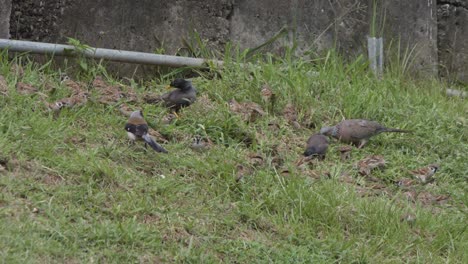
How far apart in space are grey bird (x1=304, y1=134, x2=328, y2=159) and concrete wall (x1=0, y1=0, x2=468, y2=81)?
5.88 ft

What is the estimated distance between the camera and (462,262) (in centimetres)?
548

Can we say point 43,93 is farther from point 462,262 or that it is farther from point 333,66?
point 462,262

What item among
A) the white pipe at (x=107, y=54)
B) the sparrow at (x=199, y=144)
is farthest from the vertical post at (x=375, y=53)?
the sparrow at (x=199, y=144)

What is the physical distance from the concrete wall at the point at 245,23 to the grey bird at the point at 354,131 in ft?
5.03

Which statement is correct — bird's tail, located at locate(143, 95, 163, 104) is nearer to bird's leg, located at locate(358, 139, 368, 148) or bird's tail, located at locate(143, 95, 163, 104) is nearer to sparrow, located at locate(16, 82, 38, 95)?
sparrow, located at locate(16, 82, 38, 95)

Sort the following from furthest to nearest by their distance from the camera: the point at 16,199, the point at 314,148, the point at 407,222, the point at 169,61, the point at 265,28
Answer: the point at 265,28, the point at 169,61, the point at 314,148, the point at 407,222, the point at 16,199

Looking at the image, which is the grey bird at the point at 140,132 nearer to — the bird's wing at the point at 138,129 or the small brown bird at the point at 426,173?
the bird's wing at the point at 138,129

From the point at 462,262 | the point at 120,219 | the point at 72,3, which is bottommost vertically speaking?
the point at 462,262

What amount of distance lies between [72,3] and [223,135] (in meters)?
2.02

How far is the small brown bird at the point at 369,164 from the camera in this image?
6.68m

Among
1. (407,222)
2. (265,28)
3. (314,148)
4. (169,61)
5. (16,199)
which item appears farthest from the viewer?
(265,28)

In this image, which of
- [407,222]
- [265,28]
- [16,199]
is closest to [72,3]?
[265,28]

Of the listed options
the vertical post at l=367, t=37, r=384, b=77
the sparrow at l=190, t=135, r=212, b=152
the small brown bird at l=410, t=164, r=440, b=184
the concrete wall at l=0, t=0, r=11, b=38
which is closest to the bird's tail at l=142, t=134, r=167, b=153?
the sparrow at l=190, t=135, r=212, b=152

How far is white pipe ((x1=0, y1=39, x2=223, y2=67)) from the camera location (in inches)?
289
